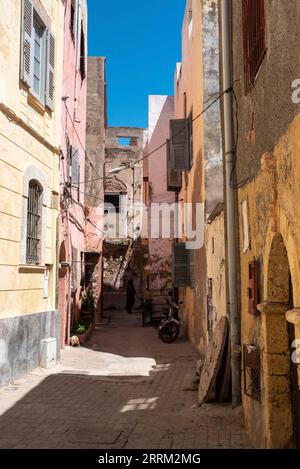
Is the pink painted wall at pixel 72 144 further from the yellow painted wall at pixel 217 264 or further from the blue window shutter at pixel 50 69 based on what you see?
the yellow painted wall at pixel 217 264

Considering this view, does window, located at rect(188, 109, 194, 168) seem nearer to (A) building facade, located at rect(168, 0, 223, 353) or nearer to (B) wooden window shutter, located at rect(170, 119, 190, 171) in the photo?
(A) building facade, located at rect(168, 0, 223, 353)

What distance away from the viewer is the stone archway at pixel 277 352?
4.62 meters

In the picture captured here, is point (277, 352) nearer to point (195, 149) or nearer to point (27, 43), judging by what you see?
point (27, 43)

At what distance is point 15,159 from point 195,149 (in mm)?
5163

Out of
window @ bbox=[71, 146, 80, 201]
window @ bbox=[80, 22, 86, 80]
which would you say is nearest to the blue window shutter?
window @ bbox=[71, 146, 80, 201]

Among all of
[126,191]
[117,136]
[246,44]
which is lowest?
[246,44]

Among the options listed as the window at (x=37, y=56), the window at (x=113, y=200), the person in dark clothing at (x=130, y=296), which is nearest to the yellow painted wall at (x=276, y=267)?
the window at (x=37, y=56)

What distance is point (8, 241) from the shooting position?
28.1 ft

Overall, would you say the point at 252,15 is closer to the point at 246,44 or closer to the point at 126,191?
the point at 246,44

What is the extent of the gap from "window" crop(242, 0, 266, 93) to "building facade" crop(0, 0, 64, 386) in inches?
181

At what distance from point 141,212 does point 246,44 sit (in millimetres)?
26144

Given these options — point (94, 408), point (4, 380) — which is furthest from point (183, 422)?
point (4, 380)

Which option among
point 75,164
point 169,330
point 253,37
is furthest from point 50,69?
point 169,330

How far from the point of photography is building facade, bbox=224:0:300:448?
386 cm
